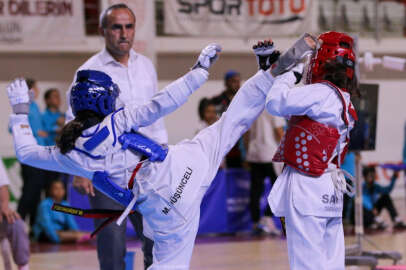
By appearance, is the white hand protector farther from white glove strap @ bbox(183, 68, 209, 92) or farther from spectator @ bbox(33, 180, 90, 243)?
spectator @ bbox(33, 180, 90, 243)

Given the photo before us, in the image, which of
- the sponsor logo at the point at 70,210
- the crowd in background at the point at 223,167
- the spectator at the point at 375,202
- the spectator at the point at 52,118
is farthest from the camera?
the spectator at the point at 52,118

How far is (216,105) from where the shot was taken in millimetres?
9555

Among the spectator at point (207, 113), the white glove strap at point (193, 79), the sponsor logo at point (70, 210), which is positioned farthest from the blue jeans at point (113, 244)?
the spectator at point (207, 113)

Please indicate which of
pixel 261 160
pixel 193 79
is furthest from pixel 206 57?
pixel 261 160

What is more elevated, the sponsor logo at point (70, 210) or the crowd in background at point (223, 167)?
the sponsor logo at point (70, 210)

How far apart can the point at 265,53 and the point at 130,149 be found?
0.92 meters

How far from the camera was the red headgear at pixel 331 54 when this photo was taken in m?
4.18

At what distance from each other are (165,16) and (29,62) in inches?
Result: 94.8

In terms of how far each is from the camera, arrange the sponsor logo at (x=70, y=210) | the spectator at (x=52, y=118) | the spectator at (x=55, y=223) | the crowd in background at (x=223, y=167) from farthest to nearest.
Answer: the spectator at (x=52, y=118), the crowd in background at (x=223, y=167), the spectator at (x=55, y=223), the sponsor logo at (x=70, y=210)

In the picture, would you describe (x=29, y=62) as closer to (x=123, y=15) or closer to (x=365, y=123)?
(x=365, y=123)

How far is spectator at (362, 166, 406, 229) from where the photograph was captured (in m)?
9.66

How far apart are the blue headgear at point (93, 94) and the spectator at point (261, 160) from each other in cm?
520

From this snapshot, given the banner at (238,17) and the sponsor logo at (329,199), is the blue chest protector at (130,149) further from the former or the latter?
the banner at (238,17)

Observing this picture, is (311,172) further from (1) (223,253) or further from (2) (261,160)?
(2) (261,160)
